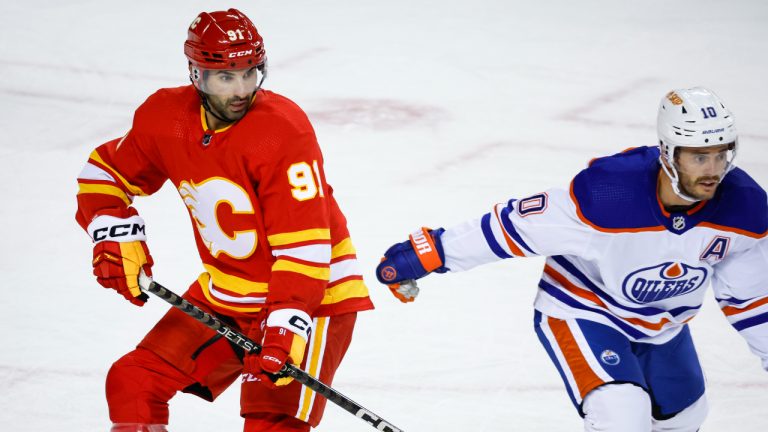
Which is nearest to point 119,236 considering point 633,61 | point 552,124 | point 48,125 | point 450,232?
point 450,232

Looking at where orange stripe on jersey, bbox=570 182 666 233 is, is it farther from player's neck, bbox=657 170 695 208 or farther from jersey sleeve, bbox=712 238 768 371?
jersey sleeve, bbox=712 238 768 371

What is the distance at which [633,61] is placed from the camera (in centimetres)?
770

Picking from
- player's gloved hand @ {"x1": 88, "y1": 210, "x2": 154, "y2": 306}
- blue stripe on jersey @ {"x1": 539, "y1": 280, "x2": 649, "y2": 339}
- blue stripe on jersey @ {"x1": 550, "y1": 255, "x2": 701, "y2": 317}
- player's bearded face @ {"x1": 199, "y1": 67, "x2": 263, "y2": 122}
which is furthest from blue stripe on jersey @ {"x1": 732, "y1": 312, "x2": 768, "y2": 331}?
player's gloved hand @ {"x1": 88, "y1": 210, "x2": 154, "y2": 306}

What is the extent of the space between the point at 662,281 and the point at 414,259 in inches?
24.2

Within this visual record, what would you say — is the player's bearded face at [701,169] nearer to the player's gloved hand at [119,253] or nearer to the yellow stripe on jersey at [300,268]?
the yellow stripe on jersey at [300,268]

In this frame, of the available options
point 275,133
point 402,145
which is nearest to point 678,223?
point 275,133

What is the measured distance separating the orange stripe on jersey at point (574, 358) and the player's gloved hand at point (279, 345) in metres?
0.70

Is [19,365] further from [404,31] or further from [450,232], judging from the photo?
[404,31]

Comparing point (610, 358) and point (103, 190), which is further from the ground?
point (103, 190)

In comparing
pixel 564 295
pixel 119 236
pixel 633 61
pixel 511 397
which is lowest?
pixel 633 61

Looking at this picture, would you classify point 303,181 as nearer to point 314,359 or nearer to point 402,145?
point 314,359

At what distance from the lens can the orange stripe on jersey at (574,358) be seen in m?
2.93

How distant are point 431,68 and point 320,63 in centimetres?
69

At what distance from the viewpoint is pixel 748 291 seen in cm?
295
